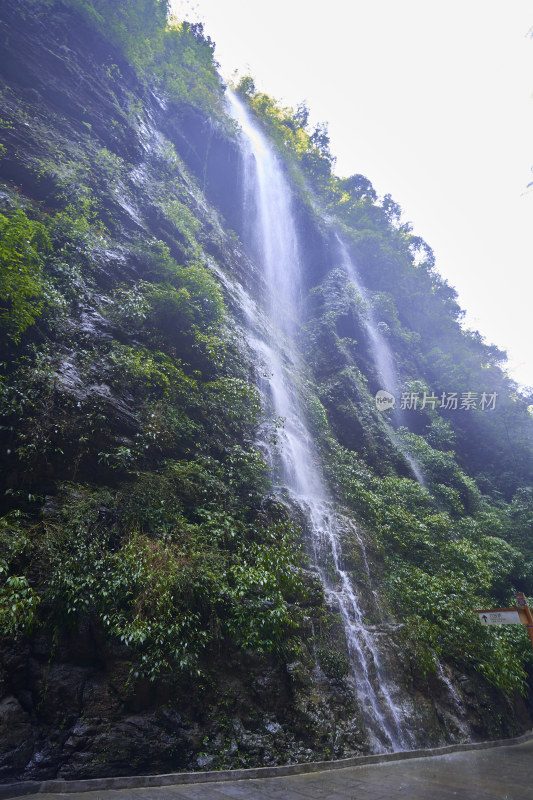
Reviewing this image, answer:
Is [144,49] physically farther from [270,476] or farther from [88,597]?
[88,597]

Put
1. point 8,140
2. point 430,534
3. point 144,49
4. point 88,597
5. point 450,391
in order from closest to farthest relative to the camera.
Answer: point 88,597 < point 8,140 < point 430,534 < point 144,49 < point 450,391

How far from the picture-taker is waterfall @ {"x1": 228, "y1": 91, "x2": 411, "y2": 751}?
6848 mm

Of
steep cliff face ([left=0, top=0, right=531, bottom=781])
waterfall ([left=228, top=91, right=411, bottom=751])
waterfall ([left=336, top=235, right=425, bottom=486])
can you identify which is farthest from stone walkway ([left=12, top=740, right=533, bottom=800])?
waterfall ([left=336, top=235, right=425, bottom=486])

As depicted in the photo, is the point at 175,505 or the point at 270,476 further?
the point at 270,476

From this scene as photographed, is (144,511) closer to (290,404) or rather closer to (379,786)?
(379,786)

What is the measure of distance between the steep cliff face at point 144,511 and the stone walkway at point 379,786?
1.30 feet

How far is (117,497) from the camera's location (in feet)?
21.3

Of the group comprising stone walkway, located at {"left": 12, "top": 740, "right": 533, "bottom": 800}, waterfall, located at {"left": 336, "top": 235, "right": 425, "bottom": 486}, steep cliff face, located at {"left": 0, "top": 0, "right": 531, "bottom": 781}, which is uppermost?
waterfall, located at {"left": 336, "top": 235, "right": 425, "bottom": 486}

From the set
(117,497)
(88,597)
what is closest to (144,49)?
(117,497)

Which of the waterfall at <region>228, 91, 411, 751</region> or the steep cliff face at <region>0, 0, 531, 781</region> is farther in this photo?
the waterfall at <region>228, 91, 411, 751</region>

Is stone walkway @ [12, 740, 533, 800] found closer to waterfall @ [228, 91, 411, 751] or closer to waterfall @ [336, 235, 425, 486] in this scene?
waterfall @ [228, 91, 411, 751]

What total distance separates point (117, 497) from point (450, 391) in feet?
66.2

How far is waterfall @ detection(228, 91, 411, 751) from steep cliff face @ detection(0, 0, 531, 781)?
0.33 metres

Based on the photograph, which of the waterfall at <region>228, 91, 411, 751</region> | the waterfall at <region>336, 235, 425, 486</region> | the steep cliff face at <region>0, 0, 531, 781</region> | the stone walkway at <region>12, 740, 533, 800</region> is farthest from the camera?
the waterfall at <region>336, 235, 425, 486</region>
